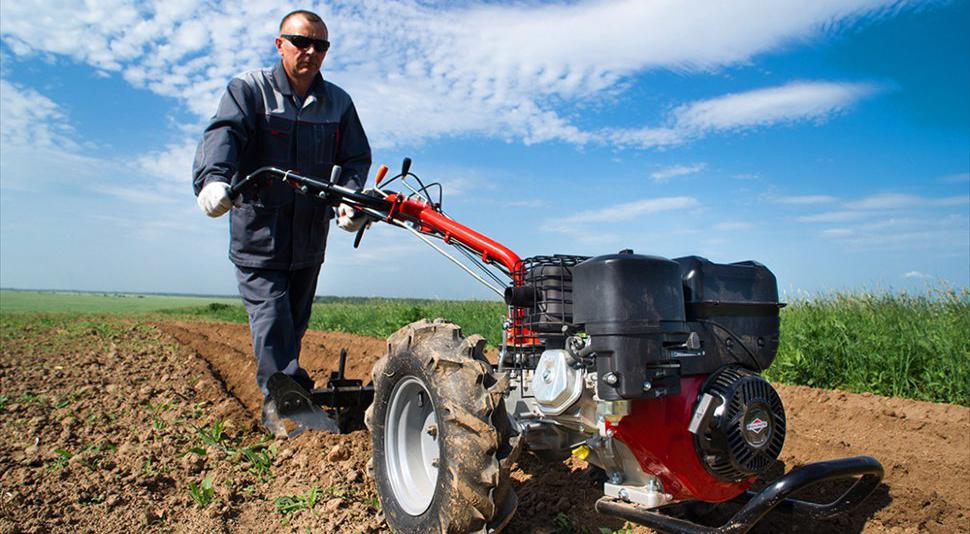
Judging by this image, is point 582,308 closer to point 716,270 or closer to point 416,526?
point 716,270

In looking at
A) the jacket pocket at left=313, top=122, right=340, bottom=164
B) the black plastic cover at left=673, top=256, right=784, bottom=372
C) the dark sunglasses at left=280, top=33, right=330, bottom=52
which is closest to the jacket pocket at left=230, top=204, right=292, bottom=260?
the jacket pocket at left=313, top=122, right=340, bottom=164

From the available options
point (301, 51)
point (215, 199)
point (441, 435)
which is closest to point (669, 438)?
point (441, 435)

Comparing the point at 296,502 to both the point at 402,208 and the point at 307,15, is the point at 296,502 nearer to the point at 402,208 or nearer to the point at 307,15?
the point at 402,208

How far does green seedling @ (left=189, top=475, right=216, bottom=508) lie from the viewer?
3.85 m

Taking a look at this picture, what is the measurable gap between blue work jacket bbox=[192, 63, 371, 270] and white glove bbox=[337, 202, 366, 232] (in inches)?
15.4

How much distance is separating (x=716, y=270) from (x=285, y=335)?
3.20 m

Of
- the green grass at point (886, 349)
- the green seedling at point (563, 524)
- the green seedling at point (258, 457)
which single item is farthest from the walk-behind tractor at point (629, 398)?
the green grass at point (886, 349)

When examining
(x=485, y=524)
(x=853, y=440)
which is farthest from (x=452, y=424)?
(x=853, y=440)

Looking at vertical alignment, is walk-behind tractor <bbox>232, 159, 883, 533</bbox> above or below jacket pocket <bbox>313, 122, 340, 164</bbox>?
below

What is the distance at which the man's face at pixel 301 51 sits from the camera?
491 centimetres

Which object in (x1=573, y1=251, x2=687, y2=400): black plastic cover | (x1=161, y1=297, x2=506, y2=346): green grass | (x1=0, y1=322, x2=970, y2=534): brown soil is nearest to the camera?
(x1=573, y1=251, x2=687, y2=400): black plastic cover

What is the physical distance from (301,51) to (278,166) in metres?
0.83

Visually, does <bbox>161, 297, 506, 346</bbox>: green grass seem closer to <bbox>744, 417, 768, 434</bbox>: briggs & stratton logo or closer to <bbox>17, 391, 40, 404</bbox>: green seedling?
<bbox>17, 391, 40, 404</bbox>: green seedling

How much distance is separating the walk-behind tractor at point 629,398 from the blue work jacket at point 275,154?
6.69 ft
